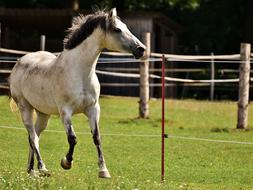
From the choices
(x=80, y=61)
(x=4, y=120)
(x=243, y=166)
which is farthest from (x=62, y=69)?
(x=4, y=120)

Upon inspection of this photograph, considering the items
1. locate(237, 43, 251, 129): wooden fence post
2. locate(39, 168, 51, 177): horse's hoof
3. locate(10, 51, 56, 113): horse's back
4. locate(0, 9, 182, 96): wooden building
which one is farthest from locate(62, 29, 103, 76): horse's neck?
locate(0, 9, 182, 96): wooden building

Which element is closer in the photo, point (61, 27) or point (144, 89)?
point (144, 89)

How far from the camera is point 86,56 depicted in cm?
957

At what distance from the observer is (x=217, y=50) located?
39062mm

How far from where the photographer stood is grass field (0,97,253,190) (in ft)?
29.5

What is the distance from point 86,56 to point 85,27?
403 millimetres

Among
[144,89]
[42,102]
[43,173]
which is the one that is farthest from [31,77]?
[144,89]

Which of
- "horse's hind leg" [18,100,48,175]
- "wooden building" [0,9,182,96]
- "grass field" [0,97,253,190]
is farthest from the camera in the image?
"wooden building" [0,9,182,96]

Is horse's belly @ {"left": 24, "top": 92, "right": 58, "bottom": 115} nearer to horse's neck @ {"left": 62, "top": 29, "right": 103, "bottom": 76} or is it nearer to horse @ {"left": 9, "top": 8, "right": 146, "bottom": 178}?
horse @ {"left": 9, "top": 8, "right": 146, "bottom": 178}

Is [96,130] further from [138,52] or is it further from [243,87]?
[243,87]

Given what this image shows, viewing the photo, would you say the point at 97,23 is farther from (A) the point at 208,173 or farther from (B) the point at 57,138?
(B) the point at 57,138

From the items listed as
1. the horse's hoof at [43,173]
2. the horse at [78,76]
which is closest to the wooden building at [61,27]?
the horse at [78,76]

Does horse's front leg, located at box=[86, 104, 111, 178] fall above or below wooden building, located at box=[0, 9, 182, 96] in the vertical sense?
below

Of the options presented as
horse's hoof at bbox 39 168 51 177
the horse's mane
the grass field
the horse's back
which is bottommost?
the grass field
